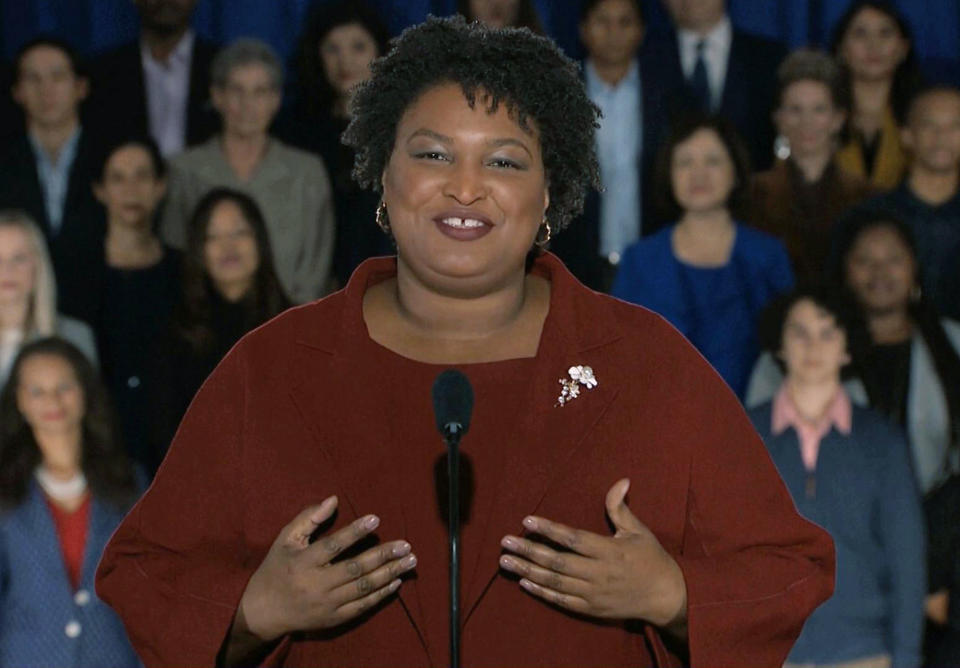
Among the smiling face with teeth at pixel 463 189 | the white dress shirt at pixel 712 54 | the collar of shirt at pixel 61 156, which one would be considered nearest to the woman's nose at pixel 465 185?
the smiling face with teeth at pixel 463 189

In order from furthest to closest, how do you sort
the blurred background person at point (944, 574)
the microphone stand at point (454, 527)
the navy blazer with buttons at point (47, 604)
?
the blurred background person at point (944, 574), the navy blazer with buttons at point (47, 604), the microphone stand at point (454, 527)

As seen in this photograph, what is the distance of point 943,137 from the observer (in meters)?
5.76

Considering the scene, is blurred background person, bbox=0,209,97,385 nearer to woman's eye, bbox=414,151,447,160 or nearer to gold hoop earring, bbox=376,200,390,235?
gold hoop earring, bbox=376,200,390,235

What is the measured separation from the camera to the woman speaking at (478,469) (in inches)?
89.1

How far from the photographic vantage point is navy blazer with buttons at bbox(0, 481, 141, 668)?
4.82 m

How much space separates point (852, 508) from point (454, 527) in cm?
337

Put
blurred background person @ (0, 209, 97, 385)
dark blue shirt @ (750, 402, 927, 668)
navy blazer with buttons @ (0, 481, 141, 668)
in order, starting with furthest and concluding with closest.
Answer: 1. blurred background person @ (0, 209, 97, 385)
2. dark blue shirt @ (750, 402, 927, 668)
3. navy blazer with buttons @ (0, 481, 141, 668)

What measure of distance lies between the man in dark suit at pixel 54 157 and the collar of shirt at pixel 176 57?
0.21m

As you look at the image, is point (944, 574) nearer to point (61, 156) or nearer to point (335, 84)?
point (335, 84)

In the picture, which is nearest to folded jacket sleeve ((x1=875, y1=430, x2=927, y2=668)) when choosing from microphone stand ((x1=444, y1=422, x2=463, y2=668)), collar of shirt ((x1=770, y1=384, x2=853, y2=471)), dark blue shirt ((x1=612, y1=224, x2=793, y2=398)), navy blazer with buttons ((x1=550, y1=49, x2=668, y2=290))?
collar of shirt ((x1=770, y1=384, x2=853, y2=471))

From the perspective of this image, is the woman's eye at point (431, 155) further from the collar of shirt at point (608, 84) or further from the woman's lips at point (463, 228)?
the collar of shirt at point (608, 84)

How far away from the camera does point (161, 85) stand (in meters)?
5.78

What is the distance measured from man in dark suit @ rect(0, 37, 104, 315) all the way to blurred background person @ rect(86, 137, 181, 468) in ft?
0.19

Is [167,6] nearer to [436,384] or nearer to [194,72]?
[194,72]
